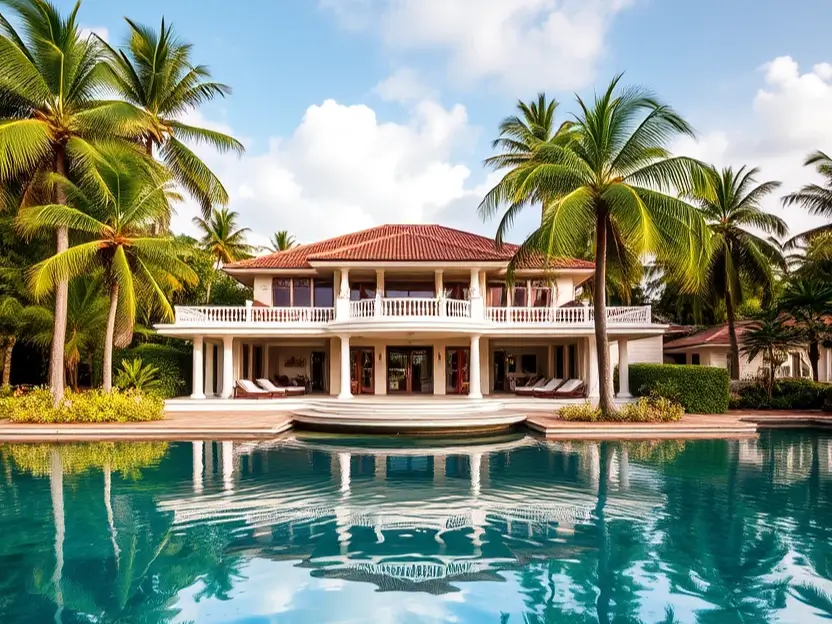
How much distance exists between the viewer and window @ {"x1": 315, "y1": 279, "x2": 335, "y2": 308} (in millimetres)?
24344

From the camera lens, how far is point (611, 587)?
20.7ft

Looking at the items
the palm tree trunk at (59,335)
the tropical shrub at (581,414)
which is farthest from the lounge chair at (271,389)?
the tropical shrub at (581,414)

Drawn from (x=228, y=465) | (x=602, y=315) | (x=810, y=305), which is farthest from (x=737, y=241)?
(x=228, y=465)

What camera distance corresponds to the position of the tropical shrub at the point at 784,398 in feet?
76.3

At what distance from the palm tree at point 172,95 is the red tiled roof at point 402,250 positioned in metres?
3.96

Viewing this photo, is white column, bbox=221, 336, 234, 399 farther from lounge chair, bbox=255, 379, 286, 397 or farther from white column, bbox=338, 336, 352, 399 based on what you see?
white column, bbox=338, 336, 352, 399

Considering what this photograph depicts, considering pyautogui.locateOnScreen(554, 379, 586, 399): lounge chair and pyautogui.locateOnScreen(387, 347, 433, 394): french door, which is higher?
pyautogui.locateOnScreen(387, 347, 433, 394): french door

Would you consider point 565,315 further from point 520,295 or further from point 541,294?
point 520,295

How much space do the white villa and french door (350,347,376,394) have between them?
0.15 ft

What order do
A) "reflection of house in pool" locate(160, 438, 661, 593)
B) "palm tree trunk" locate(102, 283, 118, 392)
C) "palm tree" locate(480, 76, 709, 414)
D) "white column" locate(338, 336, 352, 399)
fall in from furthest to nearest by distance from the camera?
"white column" locate(338, 336, 352, 399)
"palm tree trunk" locate(102, 283, 118, 392)
"palm tree" locate(480, 76, 709, 414)
"reflection of house in pool" locate(160, 438, 661, 593)

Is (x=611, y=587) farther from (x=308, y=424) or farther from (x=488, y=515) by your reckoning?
(x=308, y=424)

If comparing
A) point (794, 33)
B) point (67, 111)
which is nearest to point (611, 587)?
point (794, 33)

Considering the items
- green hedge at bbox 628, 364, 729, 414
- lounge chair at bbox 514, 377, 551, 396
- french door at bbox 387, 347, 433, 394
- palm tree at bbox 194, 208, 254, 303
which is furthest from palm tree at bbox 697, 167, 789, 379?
palm tree at bbox 194, 208, 254, 303

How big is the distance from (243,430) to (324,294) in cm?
975
